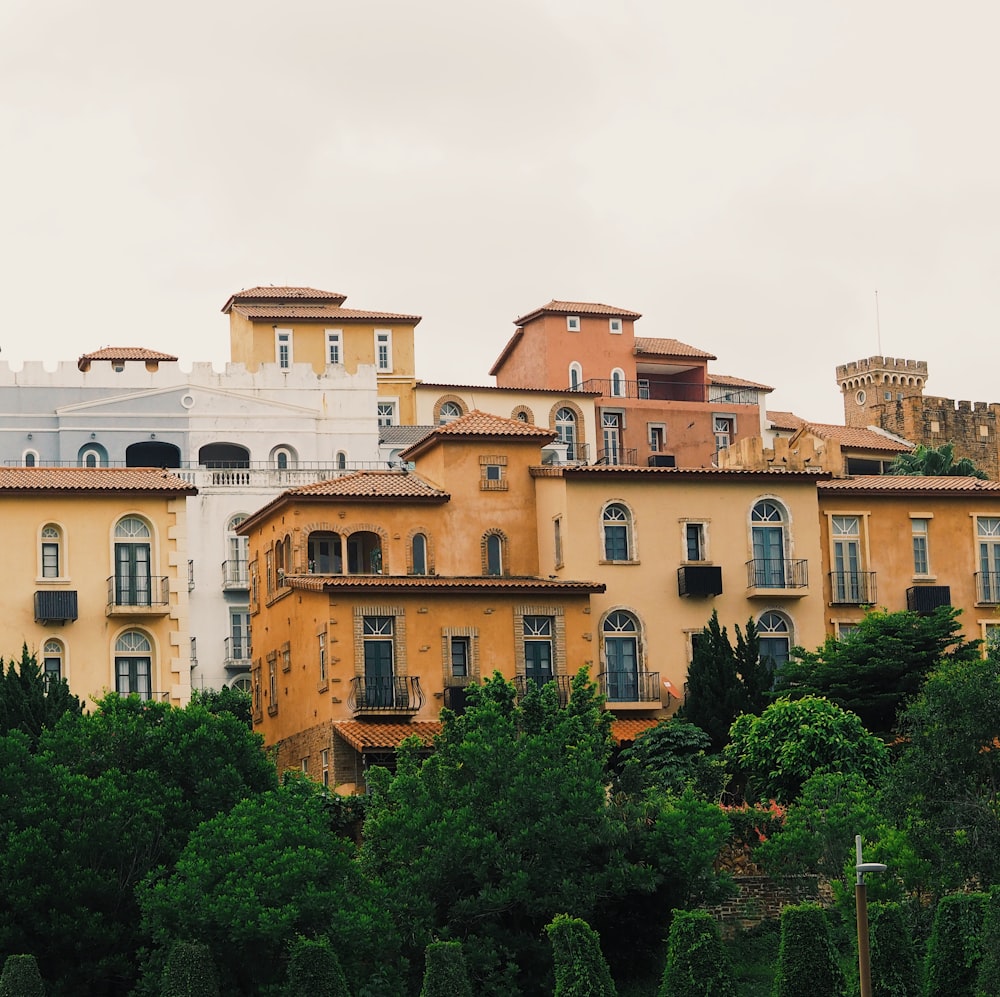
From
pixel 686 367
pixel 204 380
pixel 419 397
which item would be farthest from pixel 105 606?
pixel 686 367

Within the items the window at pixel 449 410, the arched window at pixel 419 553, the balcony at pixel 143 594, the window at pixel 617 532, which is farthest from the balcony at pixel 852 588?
the window at pixel 449 410

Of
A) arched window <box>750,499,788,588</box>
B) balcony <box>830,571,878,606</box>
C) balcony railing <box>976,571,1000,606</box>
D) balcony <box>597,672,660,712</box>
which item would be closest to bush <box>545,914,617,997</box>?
balcony <box>597,672,660,712</box>

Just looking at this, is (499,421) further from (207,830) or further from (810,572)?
(207,830)

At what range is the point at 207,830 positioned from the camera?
4538 centimetres

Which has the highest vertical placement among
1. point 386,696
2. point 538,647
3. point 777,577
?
point 777,577

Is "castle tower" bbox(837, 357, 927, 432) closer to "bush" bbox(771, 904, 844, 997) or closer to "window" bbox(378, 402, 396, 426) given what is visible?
"window" bbox(378, 402, 396, 426)

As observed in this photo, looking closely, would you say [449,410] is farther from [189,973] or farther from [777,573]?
[189,973]

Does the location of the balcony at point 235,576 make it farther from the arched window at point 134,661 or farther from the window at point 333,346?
the window at point 333,346

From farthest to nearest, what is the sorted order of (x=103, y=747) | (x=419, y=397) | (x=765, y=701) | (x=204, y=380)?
(x=419, y=397), (x=204, y=380), (x=765, y=701), (x=103, y=747)

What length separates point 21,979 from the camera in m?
41.2

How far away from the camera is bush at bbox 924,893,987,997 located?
42.0 meters

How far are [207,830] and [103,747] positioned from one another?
390 centimetres

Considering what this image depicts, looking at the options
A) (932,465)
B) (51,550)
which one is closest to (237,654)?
(51,550)

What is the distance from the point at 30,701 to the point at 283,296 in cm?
5095
